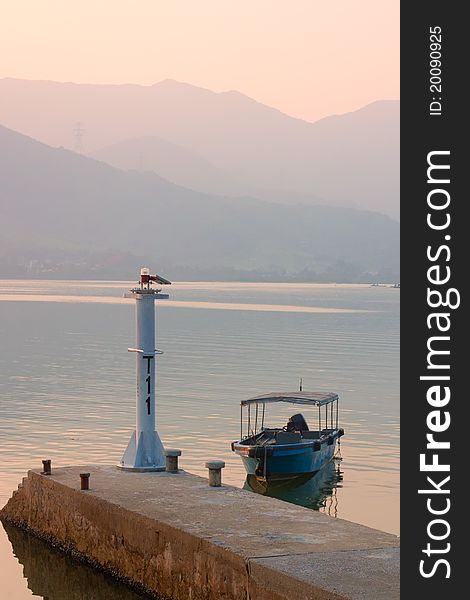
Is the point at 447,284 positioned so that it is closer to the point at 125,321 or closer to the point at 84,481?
the point at 84,481

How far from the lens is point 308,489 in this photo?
38.2 m

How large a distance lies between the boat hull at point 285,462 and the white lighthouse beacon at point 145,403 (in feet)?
32.9

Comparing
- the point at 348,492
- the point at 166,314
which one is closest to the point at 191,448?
the point at 348,492

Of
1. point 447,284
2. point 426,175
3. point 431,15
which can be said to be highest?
point 431,15

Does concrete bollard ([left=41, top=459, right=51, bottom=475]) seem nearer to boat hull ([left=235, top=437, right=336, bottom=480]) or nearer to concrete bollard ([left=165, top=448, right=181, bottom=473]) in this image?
concrete bollard ([left=165, top=448, right=181, bottom=473])

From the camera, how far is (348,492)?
36.9 metres

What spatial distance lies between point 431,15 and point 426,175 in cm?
143

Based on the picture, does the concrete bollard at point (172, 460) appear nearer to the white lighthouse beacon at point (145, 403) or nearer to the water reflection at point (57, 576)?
the white lighthouse beacon at point (145, 403)

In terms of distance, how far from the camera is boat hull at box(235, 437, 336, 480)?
37.2m

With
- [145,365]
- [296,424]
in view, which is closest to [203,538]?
[145,365]

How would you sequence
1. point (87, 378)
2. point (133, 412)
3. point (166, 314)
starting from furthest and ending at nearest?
point (166, 314) < point (87, 378) < point (133, 412)

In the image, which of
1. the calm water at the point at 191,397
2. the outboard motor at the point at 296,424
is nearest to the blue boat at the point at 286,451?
the outboard motor at the point at 296,424

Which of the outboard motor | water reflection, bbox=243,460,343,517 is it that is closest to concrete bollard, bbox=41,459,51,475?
water reflection, bbox=243,460,343,517

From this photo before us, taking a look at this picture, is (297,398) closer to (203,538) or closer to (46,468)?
(46,468)
